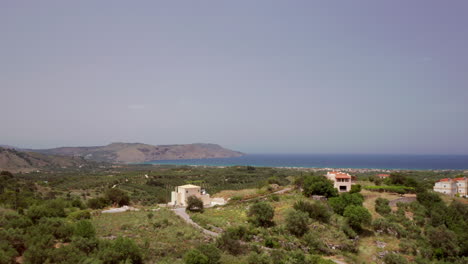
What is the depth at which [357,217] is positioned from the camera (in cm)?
2797

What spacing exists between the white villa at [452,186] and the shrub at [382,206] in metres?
19.2

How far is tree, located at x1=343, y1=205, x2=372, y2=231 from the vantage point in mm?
28062

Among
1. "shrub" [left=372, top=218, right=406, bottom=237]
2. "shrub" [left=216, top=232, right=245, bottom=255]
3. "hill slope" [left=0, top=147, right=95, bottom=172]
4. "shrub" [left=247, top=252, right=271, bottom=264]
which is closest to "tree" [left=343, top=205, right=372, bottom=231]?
"shrub" [left=372, top=218, right=406, bottom=237]

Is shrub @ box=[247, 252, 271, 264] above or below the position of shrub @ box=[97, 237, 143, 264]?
below

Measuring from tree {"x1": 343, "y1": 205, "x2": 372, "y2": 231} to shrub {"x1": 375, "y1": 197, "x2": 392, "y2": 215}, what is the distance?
4559 millimetres

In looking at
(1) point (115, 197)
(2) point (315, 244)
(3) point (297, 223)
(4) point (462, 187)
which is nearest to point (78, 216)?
(1) point (115, 197)

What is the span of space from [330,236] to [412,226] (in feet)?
32.2

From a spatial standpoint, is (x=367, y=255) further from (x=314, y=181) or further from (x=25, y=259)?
(x=25, y=259)

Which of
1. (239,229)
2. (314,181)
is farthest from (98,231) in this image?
(314,181)

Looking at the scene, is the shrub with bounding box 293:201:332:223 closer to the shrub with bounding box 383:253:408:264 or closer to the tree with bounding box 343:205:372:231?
the tree with bounding box 343:205:372:231

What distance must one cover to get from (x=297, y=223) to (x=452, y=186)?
116 ft

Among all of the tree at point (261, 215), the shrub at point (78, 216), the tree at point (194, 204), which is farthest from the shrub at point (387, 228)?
the shrub at point (78, 216)

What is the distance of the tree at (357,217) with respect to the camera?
28062 mm

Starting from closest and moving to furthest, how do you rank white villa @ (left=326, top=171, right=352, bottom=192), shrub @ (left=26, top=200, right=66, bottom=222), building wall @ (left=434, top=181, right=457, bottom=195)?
shrub @ (left=26, top=200, right=66, bottom=222)
white villa @ (left=326, top=171, right=352, bottom=192)
building wall @ (left=434, top=181, right=457, bottom=195)
